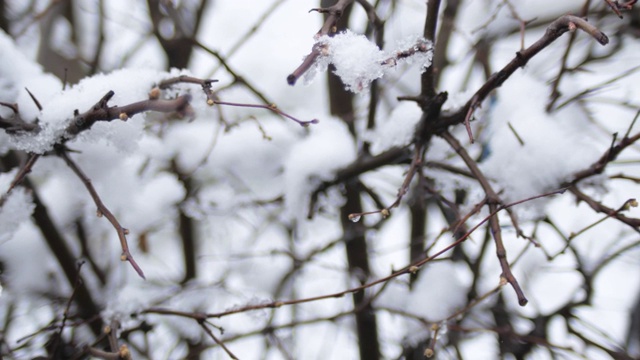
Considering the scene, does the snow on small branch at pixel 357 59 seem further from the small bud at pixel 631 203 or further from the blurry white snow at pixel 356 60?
the small bud at pixel 631 203

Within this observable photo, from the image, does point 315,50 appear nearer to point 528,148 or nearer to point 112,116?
point 112,116

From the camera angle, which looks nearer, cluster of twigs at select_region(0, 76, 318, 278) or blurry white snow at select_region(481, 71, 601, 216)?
cluster of twigs at select_region(0, 76, 318, 278)

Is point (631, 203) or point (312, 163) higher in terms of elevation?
point (312, 163)

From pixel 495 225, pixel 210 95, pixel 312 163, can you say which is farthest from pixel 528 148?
pixel 210 95

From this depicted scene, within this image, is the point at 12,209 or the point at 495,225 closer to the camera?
the point at 495,225

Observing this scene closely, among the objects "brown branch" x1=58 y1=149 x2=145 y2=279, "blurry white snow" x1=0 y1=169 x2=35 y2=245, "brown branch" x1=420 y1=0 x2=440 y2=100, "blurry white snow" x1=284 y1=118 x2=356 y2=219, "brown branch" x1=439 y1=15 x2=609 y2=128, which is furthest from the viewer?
"blurry white snow" x1=284 y1=118 x2=356 y2=219

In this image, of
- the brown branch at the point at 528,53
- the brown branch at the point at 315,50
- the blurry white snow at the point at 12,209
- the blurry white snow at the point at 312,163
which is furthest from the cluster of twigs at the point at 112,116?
the blurry white snow at the point at 312,163

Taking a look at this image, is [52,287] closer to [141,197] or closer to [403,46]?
[141,197]

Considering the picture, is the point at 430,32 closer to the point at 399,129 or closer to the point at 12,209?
the point at 399,129

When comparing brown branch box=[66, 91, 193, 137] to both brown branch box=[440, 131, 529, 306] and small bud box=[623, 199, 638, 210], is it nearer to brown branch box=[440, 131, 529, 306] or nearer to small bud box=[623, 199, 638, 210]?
brown branch box=[440, 131, 529, 306]

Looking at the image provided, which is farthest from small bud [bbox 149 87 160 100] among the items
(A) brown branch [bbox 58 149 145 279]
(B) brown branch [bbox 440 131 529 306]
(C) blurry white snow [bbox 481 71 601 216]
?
(C) blurry white snow [bbox 481 71 601 216]

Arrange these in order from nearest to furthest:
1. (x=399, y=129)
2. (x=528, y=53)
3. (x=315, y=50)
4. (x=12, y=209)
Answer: (x=315, y=50), (x=528, y=53), (x=12, y=209), (x=399, y=129)

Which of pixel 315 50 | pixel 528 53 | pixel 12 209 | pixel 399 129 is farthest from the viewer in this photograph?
pixel 399 129

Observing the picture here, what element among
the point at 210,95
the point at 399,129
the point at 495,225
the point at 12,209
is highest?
the point at 399,129
